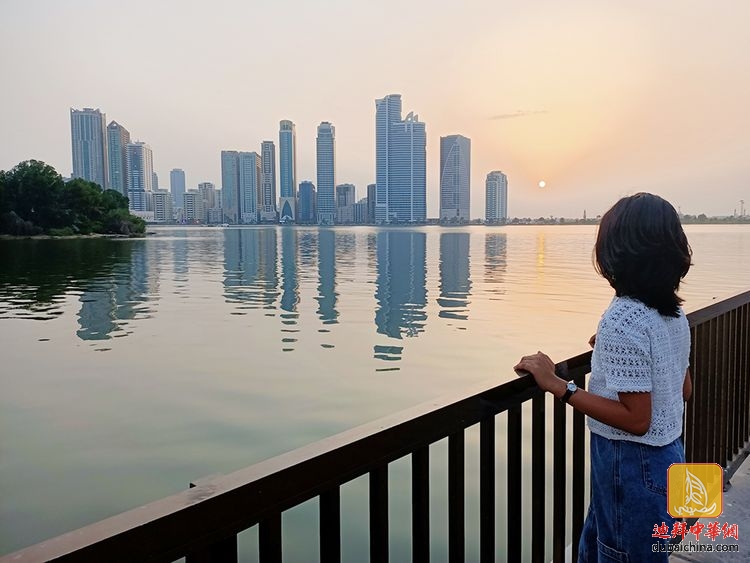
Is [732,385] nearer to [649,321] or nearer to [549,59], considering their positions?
[649,321]

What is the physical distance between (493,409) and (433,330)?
539 inches

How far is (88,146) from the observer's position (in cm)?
17388

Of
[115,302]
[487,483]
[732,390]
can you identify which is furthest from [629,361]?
[115,302]

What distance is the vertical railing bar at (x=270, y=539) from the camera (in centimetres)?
118

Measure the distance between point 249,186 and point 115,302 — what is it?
168509mm

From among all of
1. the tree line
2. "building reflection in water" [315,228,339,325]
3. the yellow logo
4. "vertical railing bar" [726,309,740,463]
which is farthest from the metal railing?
the tree line

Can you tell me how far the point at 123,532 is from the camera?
0.94m

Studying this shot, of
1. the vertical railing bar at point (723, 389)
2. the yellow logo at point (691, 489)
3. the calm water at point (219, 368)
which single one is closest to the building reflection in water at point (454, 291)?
the calm water at point (219, 368)

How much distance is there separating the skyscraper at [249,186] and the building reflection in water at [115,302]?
155630mm

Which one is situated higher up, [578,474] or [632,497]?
[632,497]

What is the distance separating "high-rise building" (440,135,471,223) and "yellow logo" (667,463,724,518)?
174 metres

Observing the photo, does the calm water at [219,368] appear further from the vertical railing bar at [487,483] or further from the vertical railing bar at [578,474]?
the vertical railing bar at [578,474]

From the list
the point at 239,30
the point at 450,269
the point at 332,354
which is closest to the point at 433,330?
the point at 332,354

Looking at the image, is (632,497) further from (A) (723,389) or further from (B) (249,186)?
(B) (249,186)
